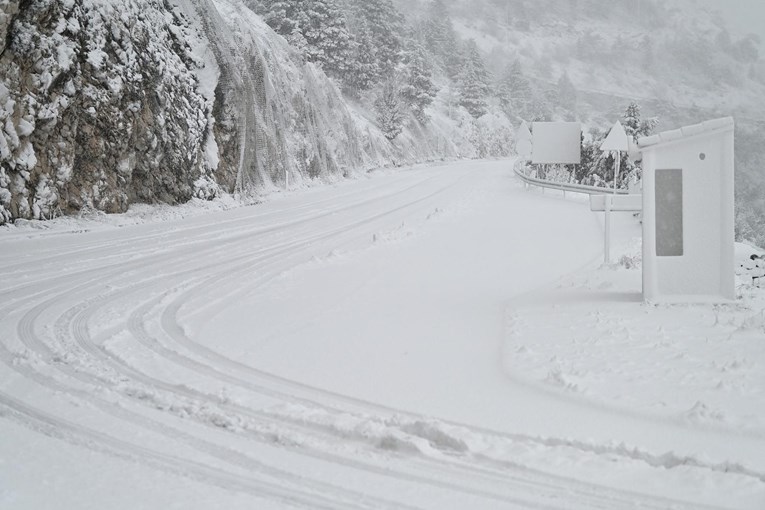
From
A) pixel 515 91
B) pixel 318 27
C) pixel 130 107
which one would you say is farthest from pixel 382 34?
pixel 515 91

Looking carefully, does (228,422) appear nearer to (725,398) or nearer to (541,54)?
(725,398)

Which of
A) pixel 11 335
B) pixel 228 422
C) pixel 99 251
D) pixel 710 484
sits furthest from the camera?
pixel 99 251

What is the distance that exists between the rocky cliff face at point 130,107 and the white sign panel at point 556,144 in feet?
50.9

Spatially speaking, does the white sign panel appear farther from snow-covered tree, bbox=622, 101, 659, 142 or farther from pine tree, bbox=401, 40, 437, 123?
pine tree, bbox=401, 40, 437, 123

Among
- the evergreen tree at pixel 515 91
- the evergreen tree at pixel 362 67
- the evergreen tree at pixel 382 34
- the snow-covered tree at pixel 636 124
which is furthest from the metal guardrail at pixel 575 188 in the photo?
the evergreen tree at pixel 515 91

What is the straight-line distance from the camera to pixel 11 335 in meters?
6.84

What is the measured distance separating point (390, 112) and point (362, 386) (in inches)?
2057

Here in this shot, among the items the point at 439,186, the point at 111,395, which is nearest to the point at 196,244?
the point at 111,395

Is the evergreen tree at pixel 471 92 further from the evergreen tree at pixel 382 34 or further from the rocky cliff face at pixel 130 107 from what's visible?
the rocky cliff face at pixel 130 107

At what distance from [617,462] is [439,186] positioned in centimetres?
2892

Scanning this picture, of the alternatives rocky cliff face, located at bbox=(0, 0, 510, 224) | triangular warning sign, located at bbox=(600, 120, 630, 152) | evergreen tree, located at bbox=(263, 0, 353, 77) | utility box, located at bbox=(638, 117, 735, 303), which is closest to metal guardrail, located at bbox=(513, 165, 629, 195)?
triangular warning sign, located at bbox=(600, 120, 630, 152)

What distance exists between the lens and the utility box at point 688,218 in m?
8.73

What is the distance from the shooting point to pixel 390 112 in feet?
183

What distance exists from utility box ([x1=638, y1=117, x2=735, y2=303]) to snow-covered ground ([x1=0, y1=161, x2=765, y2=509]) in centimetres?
54
